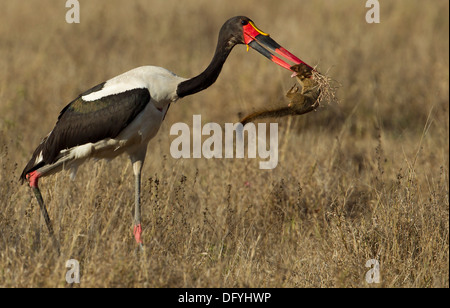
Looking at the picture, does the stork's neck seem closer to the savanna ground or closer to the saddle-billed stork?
the saddle-billed stork

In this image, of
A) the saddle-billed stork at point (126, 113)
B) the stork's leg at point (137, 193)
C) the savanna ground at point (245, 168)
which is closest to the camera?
the savanna ground at point (245, 168)

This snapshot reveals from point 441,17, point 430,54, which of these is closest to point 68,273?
point 430,54

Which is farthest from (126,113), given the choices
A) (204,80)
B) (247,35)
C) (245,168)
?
(245,168)

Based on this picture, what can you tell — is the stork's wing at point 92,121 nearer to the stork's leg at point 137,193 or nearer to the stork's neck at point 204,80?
the stork's neck at point 204,80

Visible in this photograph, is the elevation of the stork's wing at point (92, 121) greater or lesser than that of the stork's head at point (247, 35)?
lesser

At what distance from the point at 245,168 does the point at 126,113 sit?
4.67ft

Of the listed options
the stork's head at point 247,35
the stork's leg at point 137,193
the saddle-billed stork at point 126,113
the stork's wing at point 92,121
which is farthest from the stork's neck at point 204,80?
the stork's leg at point 137,193

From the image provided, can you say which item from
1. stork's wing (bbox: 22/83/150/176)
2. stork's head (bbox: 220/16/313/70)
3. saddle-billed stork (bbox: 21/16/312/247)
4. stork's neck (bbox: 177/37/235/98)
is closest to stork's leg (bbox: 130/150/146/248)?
saddle-billed stork (bbox: 21/16/312/247)

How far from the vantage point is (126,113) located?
17.4ft

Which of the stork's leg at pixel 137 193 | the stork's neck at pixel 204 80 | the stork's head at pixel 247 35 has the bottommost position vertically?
the stork's leg at pixel 137 193

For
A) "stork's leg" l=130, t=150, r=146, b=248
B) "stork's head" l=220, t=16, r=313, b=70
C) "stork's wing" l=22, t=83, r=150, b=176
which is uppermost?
"stork's head" l=220, t=16, r=313, b=70

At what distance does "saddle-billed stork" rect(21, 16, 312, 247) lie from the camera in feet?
17.5

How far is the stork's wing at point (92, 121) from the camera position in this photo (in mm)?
5301

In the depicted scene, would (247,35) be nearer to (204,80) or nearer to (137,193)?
(204,80)
